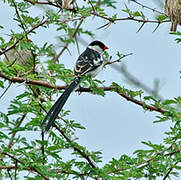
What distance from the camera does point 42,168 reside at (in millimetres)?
2570

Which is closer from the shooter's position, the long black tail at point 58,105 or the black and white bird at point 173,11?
the long black tail at point 58,105

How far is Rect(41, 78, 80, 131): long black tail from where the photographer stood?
8.79 ft

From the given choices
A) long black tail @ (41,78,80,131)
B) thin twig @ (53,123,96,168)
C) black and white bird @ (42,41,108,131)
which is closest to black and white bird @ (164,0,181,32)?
black and white bird @ (42,41,108,131)

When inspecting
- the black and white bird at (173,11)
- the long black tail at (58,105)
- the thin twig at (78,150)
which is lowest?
the thin twig at (78,150)

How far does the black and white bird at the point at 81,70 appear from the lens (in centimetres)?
271

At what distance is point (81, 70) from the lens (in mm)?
3660

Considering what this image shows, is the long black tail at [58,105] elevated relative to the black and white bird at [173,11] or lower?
lower

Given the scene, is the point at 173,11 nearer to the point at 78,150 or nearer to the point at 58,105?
the point at 58,105

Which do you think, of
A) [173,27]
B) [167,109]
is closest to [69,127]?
[167,109]

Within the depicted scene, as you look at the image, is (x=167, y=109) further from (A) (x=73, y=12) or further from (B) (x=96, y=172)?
(A) (x=73, y=12)

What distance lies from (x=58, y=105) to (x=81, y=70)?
90 centimetres

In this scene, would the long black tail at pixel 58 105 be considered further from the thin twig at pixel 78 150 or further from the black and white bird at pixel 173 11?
the black and white bird at pixel 173 11

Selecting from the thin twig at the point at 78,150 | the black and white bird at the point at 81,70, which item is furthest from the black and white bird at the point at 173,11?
the thin twig at the point at 78,150

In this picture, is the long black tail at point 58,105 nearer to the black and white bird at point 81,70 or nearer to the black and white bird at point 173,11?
the black and white bird at point 81,70
